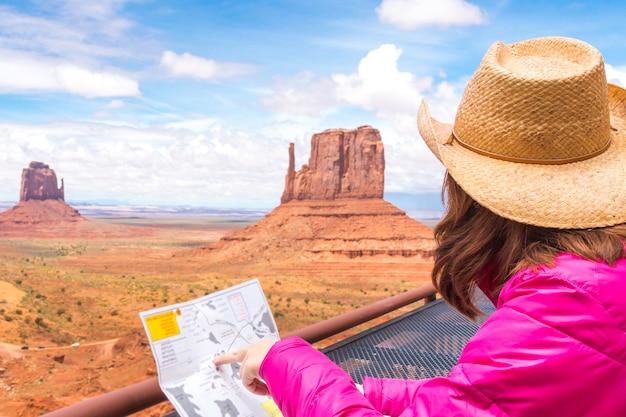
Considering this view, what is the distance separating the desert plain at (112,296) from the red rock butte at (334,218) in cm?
95

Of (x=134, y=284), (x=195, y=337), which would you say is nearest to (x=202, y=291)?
(x=134, y=284)

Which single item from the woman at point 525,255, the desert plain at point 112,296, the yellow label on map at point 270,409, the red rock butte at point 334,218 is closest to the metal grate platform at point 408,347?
the yellow label on map at point 270,409

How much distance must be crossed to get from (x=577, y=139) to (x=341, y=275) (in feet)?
148

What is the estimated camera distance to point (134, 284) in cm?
4359

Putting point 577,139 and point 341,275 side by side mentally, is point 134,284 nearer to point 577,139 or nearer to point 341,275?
point 341,275

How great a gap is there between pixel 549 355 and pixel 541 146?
14.4 inches

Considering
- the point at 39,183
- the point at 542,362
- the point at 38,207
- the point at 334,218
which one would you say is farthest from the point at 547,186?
the point at 39,183

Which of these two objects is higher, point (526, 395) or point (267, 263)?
point (526, 395)

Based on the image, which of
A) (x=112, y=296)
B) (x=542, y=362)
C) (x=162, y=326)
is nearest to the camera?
(x=542, y=362)

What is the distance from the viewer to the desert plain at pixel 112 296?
23391 millimetres

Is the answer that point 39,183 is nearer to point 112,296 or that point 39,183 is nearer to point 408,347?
point 112,296

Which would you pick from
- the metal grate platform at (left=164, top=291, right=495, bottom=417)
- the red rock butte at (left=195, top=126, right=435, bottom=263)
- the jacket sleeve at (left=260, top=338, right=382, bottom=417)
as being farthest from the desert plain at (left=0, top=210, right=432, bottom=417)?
the jacket sleeve at (left=260, top=338, right=382, bottom=417)

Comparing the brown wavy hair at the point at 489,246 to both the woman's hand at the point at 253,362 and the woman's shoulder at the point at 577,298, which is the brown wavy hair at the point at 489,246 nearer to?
the woman's shoulder at the point at 577,298

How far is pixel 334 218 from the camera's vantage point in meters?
51.3
